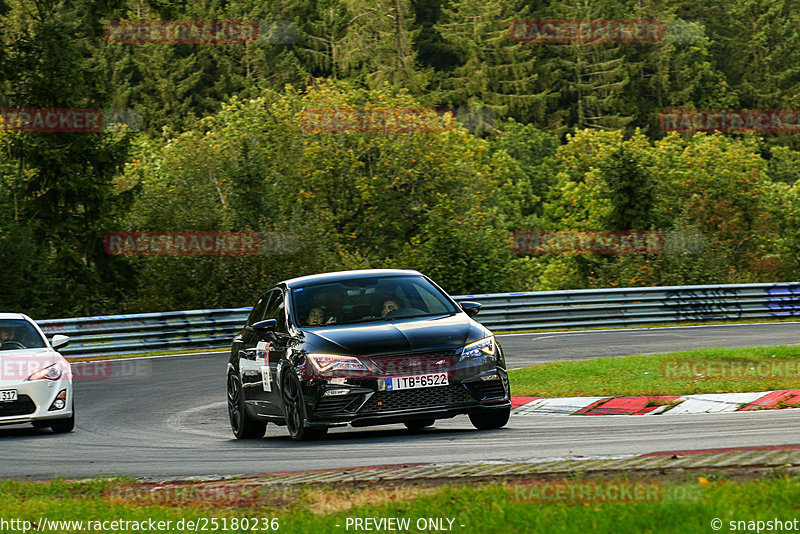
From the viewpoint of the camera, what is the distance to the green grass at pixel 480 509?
19.6ft

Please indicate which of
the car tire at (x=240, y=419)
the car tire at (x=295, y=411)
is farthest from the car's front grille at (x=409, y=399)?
the car tire at (x=240, y=419)

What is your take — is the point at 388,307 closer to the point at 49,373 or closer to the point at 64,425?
the point at 49,373

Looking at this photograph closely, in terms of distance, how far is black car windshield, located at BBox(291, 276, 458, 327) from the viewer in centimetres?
1184

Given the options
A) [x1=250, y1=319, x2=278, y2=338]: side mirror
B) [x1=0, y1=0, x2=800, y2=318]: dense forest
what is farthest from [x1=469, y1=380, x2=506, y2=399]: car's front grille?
[x1=0, y1=0, x2=800, y2=318]: dense forest

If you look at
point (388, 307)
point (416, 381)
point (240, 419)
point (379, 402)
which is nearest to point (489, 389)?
point (416, 381)

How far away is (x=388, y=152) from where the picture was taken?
47.4m

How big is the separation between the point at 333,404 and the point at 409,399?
A: 68 cm

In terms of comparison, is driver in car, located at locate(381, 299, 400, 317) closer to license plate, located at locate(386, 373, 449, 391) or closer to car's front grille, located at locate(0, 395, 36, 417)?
license plate, located at locate(386, 373, 449, 391)

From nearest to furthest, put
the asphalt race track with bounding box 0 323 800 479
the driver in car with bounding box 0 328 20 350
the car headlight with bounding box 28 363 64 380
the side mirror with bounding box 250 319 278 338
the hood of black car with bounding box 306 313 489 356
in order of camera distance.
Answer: the asphalt race track with bounding box 0 323 800 479 < the hood of black car with bounding box 306 313 489 356 < the side mirror with bounding box 250 319 278 338 < the car headlight with bounding box 28 363 64 380 < the driver in car with bounding box 0 328 20 350

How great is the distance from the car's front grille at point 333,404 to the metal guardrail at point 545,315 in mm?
16407

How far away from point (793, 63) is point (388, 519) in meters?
87.8

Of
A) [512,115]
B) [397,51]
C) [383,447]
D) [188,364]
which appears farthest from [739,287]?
[512,115]

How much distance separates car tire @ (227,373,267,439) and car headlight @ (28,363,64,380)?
2415 mm

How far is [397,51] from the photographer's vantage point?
7425 cm
